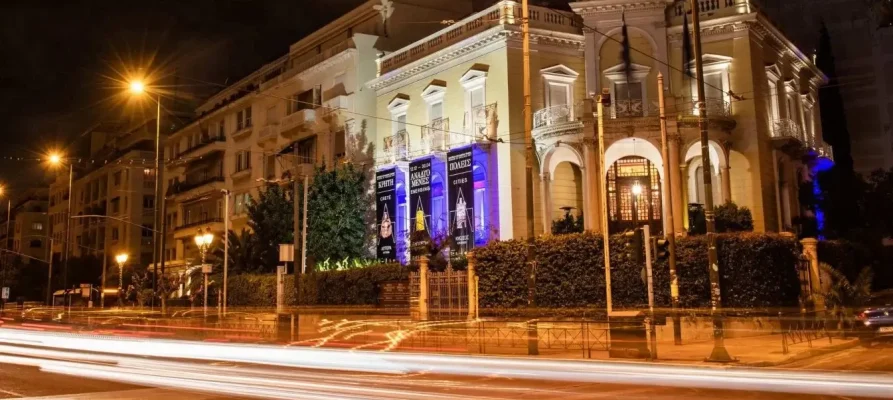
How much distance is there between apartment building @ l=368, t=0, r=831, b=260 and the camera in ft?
100

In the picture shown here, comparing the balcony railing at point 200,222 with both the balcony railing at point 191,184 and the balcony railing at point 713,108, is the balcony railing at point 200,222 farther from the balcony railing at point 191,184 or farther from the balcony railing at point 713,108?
the balcony railing at point 713,108

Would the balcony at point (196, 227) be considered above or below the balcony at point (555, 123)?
below

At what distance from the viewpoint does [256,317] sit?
26.6m

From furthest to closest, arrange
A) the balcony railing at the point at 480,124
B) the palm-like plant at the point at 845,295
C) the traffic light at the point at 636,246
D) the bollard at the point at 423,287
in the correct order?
the balcony railing at the point at 480,124 → the bollard at the point at 423,287 → the palm-like plant at the point at 845,295 → the traffic light at the point at 636,246

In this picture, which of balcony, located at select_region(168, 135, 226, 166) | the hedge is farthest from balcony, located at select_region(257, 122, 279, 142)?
the hedge

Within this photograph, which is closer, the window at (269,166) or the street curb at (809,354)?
the street curb at (809,354)

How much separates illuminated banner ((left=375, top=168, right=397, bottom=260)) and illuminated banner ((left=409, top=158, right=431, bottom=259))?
1111 mm

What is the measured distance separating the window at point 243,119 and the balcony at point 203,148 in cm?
189

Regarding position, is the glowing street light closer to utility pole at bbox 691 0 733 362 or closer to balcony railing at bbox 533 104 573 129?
balcony railing at bbox 533 104 573 129

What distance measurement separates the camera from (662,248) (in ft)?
66.1

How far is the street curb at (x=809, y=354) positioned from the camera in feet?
53.2

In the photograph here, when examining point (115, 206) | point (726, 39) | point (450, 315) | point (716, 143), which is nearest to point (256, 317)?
point (450, 315)

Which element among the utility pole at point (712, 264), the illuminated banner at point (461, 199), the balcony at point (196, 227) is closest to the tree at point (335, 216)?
the illuminated banner at point (461, 199)

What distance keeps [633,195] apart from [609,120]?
3.83 metres
